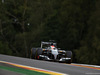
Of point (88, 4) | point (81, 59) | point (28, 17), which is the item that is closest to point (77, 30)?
point (88, 4)

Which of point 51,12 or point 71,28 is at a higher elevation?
point 51,12

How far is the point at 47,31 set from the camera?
52844 millimetres

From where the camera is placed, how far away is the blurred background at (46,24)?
148 feet

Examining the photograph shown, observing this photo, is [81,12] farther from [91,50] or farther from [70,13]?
[91,50]

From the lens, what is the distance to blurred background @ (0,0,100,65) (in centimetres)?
4525

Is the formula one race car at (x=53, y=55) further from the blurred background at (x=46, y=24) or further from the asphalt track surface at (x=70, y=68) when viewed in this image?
the blurred background at (x=46, y=24)

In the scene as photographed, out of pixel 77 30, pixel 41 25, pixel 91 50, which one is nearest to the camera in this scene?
pixel 91 50

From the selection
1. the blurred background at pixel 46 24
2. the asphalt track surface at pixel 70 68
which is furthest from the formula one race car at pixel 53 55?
the blurred background at pixel 46 24

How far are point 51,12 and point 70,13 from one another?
7.88m

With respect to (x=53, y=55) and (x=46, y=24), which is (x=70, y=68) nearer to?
(x=53, y=55)

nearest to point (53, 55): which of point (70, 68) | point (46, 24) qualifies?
point (70, 68)

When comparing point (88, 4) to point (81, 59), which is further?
point (88, 4)

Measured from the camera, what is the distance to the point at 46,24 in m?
53.6

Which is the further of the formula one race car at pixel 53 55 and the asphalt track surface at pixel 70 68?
the formula one race car at pixel 53 55
